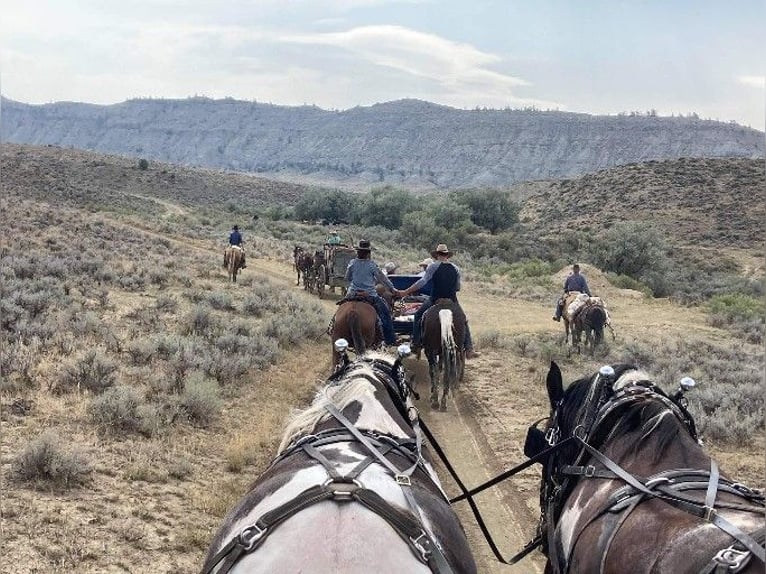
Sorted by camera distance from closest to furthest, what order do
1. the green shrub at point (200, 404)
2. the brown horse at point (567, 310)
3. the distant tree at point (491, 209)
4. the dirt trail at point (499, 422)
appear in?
the dirt trail at point (499, 422) → the green shrub at point (200, 404) → the brown horse at point (567, 310) → the distant tree at point (491, 209)

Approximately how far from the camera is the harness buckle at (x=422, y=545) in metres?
2.62

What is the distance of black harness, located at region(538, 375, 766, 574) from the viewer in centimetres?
265

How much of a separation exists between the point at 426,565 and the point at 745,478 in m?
7.11

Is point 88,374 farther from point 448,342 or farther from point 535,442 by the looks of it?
point 535,442

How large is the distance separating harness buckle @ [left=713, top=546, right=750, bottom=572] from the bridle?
990mm

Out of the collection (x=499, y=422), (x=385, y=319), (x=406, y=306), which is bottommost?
(x=499, y=422)

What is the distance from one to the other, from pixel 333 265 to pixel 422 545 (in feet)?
58.3

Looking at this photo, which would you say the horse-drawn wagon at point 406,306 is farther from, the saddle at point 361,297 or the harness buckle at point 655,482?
the harness buckle at point 655,482

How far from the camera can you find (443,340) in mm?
10203

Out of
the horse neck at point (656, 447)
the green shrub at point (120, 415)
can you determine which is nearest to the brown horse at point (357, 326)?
the green shrub at point (120, 415)

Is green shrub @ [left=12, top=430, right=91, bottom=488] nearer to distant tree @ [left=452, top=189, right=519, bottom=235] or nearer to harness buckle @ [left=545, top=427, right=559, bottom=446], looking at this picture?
harness buckle @ [left=545, top=427, right=559, bottom=446]

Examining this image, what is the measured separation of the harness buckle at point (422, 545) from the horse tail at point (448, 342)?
7.46 metres

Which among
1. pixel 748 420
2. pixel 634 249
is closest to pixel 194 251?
pixel 634 249

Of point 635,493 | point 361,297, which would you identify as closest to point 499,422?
point 361,297
